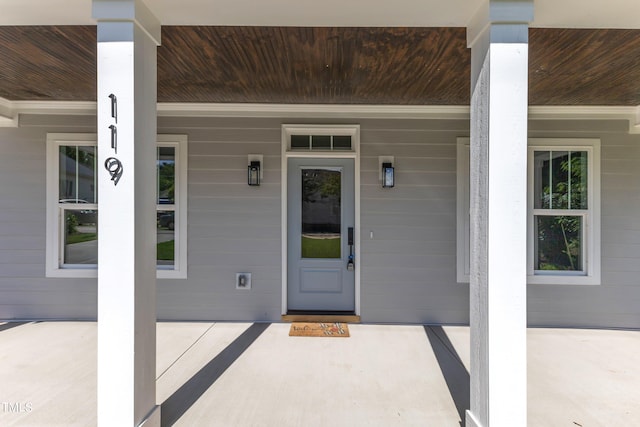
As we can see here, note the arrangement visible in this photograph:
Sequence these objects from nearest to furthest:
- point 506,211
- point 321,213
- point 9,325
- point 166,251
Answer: point 506,211 → point 9,325 → point 166,251 → point 321,213

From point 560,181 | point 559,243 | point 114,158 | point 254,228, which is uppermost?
point 560,181

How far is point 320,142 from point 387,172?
3.01 feet

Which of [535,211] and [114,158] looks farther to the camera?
[535,211]

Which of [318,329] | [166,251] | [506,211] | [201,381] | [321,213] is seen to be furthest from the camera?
[321,213]

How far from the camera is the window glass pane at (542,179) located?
4273 mm

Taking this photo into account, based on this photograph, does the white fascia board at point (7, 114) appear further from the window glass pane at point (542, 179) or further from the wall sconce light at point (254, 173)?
the window glass pane at point (542, 179)

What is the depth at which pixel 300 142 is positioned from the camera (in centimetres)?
443

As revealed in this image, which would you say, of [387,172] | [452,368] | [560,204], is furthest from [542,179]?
[452,368]

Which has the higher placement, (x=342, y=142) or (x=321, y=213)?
(x=342, y=142)

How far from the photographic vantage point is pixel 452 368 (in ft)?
10.3

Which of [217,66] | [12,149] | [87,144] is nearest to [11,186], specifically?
[12,149]

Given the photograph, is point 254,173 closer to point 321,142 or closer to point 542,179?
point 321,142

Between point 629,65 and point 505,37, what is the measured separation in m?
1.95

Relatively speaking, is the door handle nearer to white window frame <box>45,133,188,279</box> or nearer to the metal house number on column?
white window frame <box>45,133,188,279</box>
